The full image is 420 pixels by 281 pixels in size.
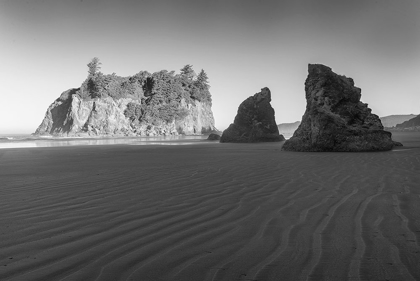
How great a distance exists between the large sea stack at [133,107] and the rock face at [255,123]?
4099 cm

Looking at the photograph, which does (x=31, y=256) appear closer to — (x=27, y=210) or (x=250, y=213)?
(x=27, y=210)

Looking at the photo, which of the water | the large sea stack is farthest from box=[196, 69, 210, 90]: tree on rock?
the water

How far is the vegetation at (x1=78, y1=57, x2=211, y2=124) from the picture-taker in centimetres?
6569

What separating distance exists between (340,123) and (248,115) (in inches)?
470

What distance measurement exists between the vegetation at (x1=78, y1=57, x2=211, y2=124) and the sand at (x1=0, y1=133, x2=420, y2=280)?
64.3 metres

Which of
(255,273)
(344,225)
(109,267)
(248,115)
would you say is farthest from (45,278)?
(248,115)

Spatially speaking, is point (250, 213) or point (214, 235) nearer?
point (214, 235)

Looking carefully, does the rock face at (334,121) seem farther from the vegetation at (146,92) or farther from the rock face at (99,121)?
the vegetation at (146,92)

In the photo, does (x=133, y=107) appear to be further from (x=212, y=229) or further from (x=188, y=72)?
(x=212, y=229)

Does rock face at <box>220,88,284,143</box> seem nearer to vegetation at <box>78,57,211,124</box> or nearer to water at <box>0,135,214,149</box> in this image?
water at <box>0,135,214,149</box>

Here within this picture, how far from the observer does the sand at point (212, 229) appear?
2016 mm

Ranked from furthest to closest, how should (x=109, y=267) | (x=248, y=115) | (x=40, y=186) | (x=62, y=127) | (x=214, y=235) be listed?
1. (x=62, y=127)
2. (x=248, y=115)
3. (x=40, y=186)
4. (x=214, y=235)
5. (x=109, y=267)

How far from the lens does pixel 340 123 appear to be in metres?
11.6

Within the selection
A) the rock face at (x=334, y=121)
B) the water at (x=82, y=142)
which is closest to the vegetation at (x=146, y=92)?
the water at (x=82, y=142)
